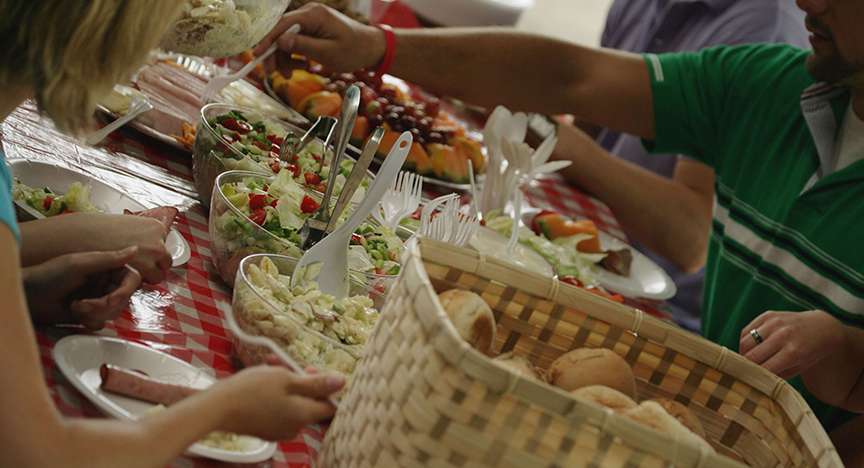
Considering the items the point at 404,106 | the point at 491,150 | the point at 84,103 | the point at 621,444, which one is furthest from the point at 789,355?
the point at 404,106

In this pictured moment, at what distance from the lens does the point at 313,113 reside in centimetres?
210

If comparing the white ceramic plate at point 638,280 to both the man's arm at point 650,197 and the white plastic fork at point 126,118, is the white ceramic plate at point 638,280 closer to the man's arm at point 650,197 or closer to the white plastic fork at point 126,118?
the man's arm at point 650,197

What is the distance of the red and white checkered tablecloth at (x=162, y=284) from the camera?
1055 mm

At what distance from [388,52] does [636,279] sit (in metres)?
0.77

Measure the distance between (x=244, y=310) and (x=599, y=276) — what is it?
1185 millimetres

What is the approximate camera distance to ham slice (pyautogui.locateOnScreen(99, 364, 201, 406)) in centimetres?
96

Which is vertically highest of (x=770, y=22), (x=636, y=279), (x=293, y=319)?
(x=770, y=22)

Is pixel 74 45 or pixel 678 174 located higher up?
pixel 74 45

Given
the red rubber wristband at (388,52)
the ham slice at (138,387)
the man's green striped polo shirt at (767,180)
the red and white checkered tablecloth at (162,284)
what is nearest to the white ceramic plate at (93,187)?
the red and white checkered tablecloth at (162,284)

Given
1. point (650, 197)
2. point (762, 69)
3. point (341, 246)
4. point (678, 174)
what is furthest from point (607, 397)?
point (678, 174)

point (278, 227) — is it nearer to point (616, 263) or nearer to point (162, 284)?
point (162, 284)

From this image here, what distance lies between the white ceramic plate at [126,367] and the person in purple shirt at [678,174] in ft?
5.43

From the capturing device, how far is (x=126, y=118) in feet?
5.24

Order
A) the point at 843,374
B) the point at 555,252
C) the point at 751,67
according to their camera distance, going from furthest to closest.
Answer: the point at 751,67
the point at 555,252
the point at 843,374
